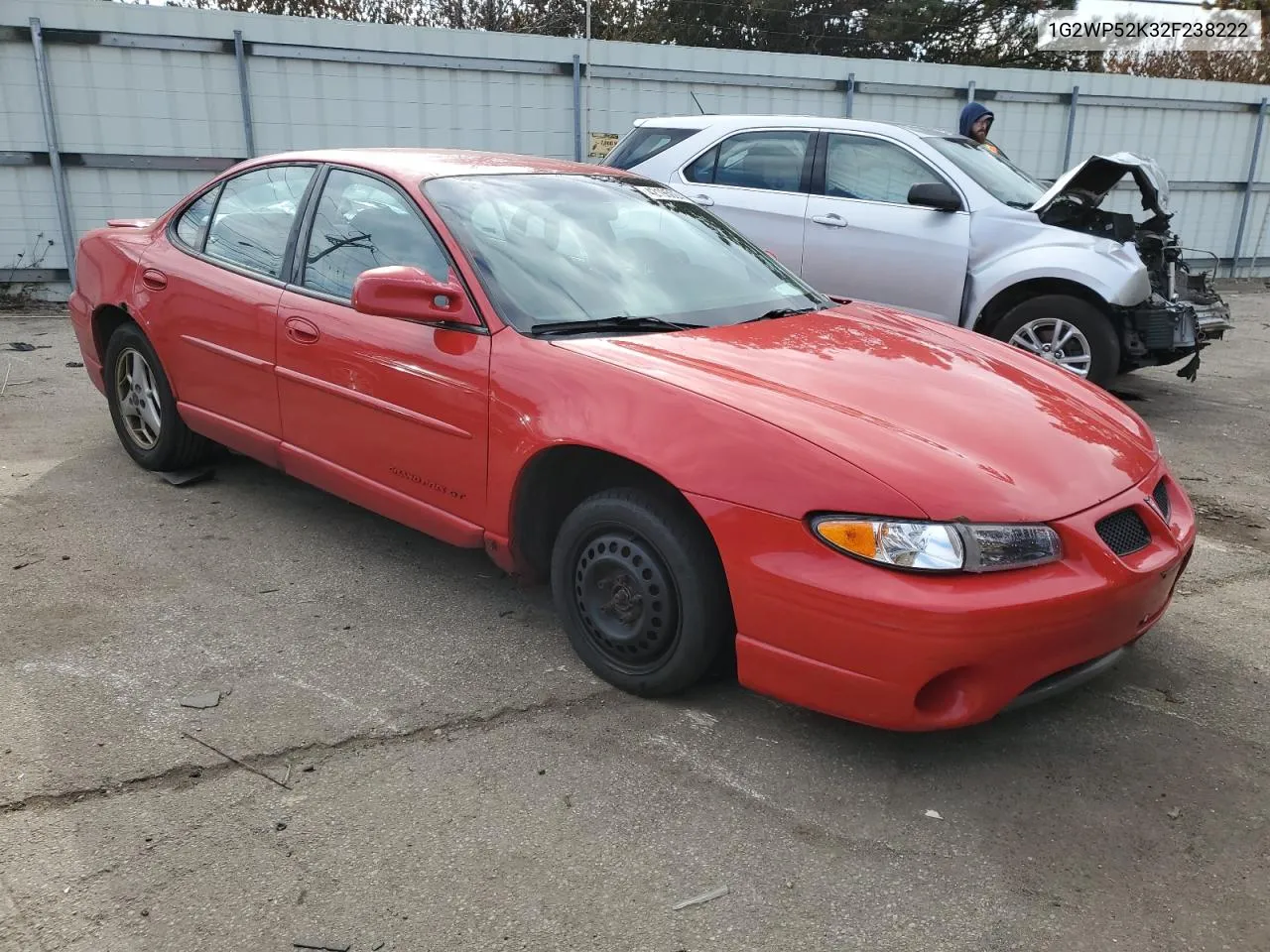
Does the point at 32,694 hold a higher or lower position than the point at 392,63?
lower

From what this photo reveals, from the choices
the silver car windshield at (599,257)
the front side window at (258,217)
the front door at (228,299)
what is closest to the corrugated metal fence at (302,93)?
the front door at (228,299)

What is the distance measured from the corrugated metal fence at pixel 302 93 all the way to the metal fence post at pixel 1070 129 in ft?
0.70

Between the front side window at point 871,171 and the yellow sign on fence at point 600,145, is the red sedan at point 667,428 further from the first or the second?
the yellow sign on fence at point 600,145

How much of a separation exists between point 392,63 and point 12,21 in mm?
3386

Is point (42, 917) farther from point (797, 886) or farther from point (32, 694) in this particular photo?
point (797, 886)

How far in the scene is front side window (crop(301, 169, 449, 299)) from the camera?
350 cm

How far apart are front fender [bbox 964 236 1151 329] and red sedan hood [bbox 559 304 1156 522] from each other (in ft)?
10.0

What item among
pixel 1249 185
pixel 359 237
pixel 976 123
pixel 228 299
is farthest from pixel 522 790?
pixel 1249 185

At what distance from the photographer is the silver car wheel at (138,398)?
4.70 metres

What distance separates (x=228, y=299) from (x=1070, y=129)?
12766 millimetres

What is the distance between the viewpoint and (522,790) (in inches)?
102

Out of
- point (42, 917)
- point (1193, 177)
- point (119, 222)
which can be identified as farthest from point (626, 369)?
point (1193, 177)

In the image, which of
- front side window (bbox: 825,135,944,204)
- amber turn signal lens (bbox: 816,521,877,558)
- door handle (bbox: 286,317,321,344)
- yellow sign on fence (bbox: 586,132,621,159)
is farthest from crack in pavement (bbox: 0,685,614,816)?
yellow sign on fence (bbox: 586,132,621,159)

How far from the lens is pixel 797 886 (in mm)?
2266
